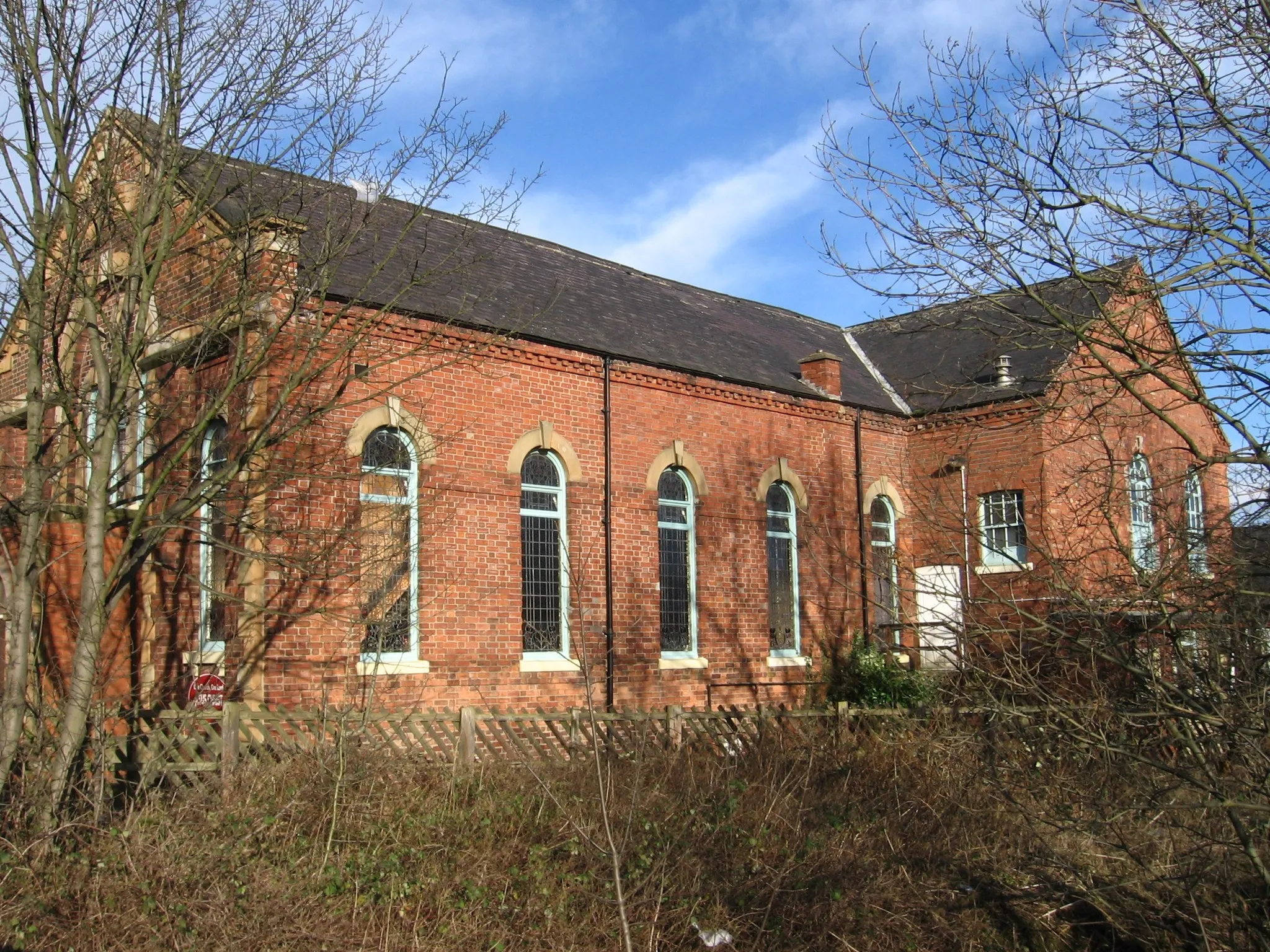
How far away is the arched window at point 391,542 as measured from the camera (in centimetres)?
1312

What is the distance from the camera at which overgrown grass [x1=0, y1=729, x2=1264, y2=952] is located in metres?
6.89

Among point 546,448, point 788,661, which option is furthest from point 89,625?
→ point 788,661

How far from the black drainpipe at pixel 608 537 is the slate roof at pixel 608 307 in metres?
0.72

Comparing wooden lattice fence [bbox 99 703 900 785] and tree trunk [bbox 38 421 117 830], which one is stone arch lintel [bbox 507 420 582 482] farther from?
tree trunk [bbox 38 421 117 830]

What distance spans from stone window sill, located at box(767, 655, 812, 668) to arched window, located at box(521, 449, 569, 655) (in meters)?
4.13

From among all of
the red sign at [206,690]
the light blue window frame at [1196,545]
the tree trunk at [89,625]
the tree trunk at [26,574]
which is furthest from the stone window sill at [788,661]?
the tree trunk at [26,574]

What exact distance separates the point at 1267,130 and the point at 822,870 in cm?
559

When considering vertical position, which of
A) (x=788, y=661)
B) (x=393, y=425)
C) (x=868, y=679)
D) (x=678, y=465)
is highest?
(x=393, y=425)

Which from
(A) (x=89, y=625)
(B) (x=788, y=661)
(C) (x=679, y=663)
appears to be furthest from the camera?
(B) (x=788, y=661)

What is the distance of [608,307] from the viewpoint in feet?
61.9

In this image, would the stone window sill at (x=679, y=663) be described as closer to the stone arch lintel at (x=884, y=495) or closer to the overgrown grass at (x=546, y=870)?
the stone arch lintel at (x=884, y=495)

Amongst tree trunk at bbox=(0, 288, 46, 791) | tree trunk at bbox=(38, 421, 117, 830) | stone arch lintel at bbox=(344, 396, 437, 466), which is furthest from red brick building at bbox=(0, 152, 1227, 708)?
tree trunk at bbox=(0, 288, 46, 791)

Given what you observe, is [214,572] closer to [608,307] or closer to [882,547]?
[608,307]

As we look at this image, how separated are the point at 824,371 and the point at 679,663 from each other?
6.24m
